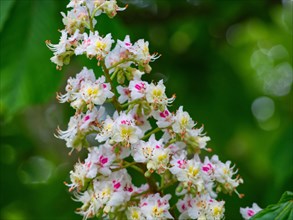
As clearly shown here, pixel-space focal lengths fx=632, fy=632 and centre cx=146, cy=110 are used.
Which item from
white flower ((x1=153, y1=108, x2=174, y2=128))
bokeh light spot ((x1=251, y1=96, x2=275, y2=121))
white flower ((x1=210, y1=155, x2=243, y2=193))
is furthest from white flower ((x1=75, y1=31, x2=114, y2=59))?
bokeh light spot ((x1=251, y1=96, x2=275, y2=121))

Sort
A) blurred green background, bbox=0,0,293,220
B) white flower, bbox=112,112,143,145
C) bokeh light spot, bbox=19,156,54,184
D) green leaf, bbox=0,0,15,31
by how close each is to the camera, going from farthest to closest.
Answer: bokeh light spot, bbox=19,156,54,184 < blurred green background, bbox=0,0,293,220 < green leaf, bbox=0,0,15,31 < white flower, bbox=112,112,143,145

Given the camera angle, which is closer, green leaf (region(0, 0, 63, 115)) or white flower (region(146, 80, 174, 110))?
white flower (region(146, 80, 174, 110))

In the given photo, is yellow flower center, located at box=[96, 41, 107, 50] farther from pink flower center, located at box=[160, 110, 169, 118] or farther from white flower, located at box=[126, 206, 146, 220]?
white flower, located at box=[126, 206, 146, 220]

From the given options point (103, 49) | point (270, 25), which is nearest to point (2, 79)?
point (103, 49)

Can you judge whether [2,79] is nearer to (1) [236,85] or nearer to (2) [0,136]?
(2) [0,136]

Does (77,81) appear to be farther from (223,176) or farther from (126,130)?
(223,176)

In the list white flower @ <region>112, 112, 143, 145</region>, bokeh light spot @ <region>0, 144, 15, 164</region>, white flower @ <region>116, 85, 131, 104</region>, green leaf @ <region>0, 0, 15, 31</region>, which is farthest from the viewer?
bokeh light spot @ <region>0, 144, 15, 164</region>

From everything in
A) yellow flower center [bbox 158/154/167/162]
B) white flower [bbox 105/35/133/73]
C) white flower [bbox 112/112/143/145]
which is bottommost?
yellow flower center [bbox 158/154/167/162]

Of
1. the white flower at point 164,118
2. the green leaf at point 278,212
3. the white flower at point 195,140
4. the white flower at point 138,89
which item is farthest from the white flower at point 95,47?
the green leaf at point 278,212
